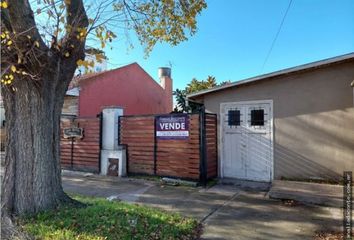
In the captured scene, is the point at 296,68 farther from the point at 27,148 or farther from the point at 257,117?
the point at 27,148

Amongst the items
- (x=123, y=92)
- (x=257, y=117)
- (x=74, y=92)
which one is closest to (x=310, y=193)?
(x=257, y=117)

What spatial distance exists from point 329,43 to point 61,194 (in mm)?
9424

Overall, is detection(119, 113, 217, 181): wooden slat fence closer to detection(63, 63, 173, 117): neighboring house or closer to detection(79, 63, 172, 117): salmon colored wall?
detection(63, 63, 173, 117): neighboring house

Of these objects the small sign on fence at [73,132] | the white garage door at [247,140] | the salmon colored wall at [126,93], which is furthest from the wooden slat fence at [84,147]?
the white garage door at [247,140]

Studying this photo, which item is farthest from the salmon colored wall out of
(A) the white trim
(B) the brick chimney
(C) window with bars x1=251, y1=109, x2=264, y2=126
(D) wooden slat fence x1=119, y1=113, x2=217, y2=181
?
(C) window with bars x1=251, y1=109, x2=264, y2=126

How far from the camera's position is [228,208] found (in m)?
6.12

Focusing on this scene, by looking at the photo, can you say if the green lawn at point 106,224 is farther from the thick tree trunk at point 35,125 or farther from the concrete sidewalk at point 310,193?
the concrete sidewalk at point 310,193

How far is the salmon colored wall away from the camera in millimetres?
14672

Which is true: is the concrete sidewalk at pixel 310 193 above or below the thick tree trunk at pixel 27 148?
below

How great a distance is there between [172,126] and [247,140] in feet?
7.39

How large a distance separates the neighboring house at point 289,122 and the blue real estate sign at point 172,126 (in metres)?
1.11

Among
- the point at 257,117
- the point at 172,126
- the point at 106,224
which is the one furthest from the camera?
the point at 172,126

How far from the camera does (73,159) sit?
35.9 feet

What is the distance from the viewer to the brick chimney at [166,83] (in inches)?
809
